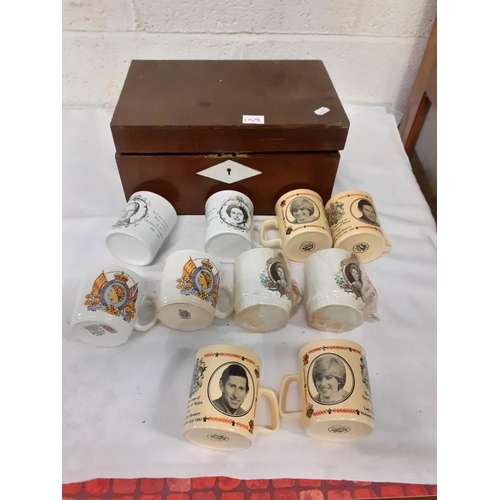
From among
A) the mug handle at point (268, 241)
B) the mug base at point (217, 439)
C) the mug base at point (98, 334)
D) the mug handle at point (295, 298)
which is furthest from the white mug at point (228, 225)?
the mug base at point (217, 439)

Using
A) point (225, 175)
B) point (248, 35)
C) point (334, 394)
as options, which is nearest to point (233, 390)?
point (334, 394)

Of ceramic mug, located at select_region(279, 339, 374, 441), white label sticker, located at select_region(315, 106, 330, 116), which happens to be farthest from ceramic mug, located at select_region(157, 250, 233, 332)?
white label sticker, located at select_region(315, 106, 330, 116)

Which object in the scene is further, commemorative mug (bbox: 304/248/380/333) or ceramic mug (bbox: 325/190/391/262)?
ceramic mug (bbox: 325/190/391/262)

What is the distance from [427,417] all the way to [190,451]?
1.40 ft

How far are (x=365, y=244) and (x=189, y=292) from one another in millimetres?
411

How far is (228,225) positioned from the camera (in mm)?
896

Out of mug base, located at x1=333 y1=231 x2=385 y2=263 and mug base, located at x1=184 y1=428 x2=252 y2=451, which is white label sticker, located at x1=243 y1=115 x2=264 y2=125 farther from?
mug base, located at x1=184 y1=428 x2=252 y2=451

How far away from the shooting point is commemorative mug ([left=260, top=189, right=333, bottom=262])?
0.90m

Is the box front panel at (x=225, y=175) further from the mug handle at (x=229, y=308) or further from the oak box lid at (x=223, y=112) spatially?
the mug handle at (x=229, y=308)

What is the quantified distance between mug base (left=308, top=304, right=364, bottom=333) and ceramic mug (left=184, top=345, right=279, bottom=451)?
0.17 metres

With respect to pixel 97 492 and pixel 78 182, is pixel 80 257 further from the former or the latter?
pixel 97 492

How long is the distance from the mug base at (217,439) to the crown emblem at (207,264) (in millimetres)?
298

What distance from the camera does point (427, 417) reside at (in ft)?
2.48

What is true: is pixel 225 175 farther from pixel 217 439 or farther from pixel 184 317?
pixel 217 439
